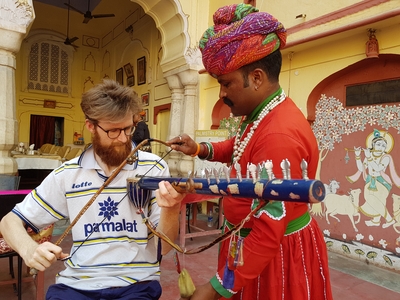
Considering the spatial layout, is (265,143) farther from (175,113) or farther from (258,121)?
(175,113)

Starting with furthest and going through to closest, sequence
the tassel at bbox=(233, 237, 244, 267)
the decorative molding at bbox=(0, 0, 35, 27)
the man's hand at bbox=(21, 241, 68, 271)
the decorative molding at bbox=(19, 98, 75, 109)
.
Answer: the decorative molding at bbox=(19, 98, 75, 109), the decorative molding at bbox=(0, 0, 35, 27), the man's hand at bbox=(21, 241, 68, 271), the tassel at bbox=(233, 237, 244, 267)

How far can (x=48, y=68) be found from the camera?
1198cm

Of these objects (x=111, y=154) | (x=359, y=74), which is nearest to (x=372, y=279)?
(x=359, y=74)

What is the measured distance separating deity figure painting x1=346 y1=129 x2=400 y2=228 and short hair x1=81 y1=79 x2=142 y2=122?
3.26 m

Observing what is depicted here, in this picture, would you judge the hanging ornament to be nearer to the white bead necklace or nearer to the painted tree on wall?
the painted tree on wall

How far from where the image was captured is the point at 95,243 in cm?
141

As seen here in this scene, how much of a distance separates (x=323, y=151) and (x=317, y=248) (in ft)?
10.7

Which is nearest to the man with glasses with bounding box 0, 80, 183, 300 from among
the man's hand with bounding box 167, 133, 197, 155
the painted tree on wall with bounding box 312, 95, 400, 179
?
the man's hand with bounding box 167, 133, 197, 155

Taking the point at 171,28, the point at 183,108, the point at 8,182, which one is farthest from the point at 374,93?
the point at 8,182

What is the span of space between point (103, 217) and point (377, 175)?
338 cm

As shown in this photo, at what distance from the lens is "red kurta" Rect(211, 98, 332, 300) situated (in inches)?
39.8

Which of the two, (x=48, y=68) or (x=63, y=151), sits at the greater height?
(x=48, y=68)

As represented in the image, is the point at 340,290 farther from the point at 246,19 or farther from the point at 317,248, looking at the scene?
the point at 246,19

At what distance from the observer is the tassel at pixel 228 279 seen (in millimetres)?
1008
